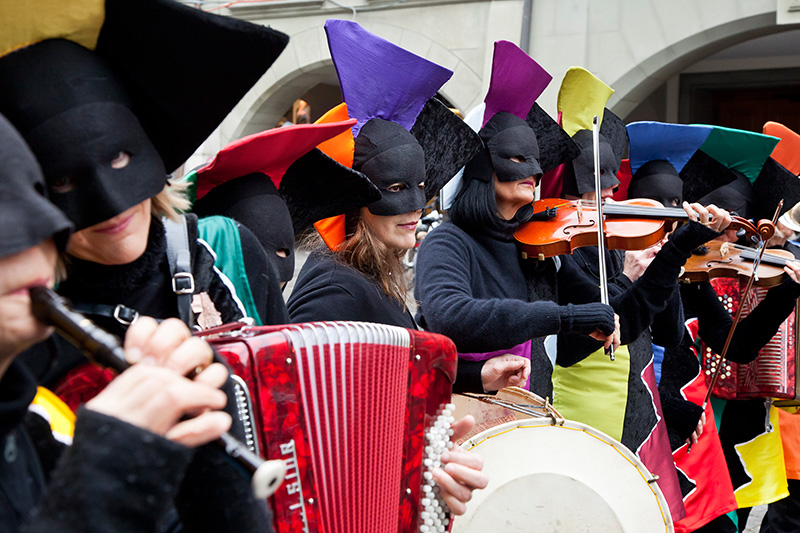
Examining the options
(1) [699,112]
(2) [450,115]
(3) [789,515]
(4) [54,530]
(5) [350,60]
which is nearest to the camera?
(4) [54,530]

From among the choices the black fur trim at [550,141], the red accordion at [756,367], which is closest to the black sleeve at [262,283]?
the black fur trim at [550,141]

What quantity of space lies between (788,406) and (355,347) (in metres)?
3.44

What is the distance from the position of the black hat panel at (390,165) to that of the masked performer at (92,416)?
162cm

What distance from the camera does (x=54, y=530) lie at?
0.80m

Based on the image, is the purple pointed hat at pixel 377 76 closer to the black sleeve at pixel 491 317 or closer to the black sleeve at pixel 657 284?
the black sleeve at pixel 491 317

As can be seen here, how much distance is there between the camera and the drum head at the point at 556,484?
2.12 meters

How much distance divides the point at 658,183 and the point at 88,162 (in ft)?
10.5

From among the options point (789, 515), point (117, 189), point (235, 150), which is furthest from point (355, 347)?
point (789, 515)

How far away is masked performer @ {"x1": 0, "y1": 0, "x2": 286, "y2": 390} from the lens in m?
1.31

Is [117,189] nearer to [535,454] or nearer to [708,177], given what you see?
[535,454]

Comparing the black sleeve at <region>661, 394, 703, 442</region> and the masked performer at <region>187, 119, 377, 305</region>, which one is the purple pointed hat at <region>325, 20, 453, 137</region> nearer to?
the masked performer at <region>187, 119, 377, 305</region>

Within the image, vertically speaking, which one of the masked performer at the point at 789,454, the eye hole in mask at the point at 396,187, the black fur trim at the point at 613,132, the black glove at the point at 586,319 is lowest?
the masked performer at the point at 789,454

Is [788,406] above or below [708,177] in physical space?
below

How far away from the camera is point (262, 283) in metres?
1.79
